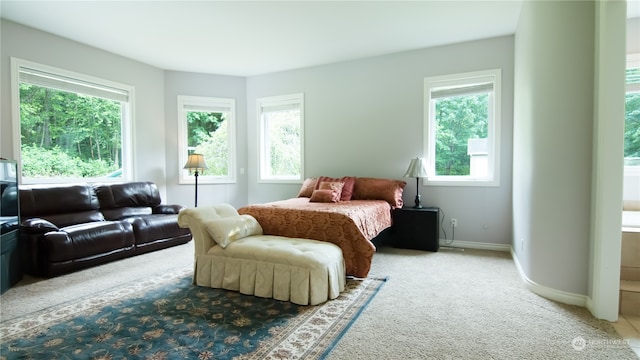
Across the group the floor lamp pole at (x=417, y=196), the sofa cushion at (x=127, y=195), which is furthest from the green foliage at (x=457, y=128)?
the sofa cushion at (x=127, y=195)

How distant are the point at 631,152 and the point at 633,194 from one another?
0.52 m

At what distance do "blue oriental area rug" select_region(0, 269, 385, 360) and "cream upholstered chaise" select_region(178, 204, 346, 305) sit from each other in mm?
94

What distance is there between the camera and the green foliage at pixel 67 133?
3912 millimetres

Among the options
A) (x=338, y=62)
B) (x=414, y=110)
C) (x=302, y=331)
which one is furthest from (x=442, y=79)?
(x=302, y=331)

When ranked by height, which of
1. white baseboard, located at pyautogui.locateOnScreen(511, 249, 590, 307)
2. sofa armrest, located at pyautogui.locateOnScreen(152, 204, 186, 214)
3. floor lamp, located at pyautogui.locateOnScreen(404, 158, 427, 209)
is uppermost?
floor lamp, located at pyautogui.locateOnScreen(404, 158, 427, 209)

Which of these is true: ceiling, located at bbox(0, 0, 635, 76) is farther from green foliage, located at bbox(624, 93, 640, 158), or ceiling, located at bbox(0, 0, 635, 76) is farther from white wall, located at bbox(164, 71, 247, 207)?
green foliage, located at bbox(624, 93, 640, 158)

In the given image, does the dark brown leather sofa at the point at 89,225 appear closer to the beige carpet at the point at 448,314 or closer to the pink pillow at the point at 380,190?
the beige carpet at the point at 448,314

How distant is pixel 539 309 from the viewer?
91.2 inches

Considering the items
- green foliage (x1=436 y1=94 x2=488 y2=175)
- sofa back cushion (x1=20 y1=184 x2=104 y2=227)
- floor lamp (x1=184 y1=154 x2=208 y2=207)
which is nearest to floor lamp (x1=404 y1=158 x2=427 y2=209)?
green foliage (x1=436 y1=94 x2=488 y2=175)

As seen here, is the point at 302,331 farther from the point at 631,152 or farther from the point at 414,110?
the point at 631,152

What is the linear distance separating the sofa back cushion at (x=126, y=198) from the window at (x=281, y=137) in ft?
6.11

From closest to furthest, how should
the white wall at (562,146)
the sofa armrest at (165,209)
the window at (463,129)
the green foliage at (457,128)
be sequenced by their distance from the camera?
→ the white wall at (562,146) → the window at (463,129) → the green foliage at (457,128) → the sofa armrest at (165,209)

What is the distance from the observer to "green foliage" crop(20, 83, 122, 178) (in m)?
3.91

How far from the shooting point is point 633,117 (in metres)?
3.66
